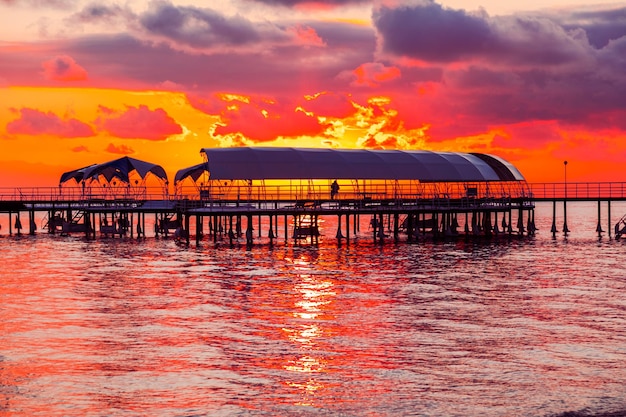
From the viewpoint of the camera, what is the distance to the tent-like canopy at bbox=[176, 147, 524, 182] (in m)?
76.5

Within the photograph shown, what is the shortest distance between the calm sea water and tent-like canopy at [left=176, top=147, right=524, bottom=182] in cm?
1717

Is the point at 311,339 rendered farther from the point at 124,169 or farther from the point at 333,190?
the point at 124,169

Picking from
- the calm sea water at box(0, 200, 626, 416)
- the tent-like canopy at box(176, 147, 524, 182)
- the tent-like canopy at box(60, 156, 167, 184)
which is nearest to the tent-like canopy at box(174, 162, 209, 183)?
the tent-like canopy at box(176, 147, 524, 182)

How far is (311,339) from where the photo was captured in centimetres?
3169

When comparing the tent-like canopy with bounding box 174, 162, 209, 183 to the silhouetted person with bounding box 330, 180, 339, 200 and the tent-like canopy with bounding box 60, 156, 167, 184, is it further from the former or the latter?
the silhouetted person with bounding box 330, 180, 339, 200

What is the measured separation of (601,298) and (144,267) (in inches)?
1135

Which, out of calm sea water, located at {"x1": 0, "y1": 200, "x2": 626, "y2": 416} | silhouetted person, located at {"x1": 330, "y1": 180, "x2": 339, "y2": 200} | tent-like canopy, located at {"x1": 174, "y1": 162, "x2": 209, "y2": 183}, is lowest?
calm sea water, located at {"x1": 0, "y1": 200, "x2": 626, "y2": 416}

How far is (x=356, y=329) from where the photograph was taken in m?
33.8

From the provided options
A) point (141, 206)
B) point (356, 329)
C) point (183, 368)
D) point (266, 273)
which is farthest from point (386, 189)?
point (183, 368)

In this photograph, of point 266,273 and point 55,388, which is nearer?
point 55,388

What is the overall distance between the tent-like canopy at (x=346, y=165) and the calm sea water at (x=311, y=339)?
17.2m

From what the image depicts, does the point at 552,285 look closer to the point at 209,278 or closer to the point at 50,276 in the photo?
A: the point at 209,278

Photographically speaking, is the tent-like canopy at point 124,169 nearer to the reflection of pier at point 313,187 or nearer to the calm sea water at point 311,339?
the reflection of pier at point 313,187

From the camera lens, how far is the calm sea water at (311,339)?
23609 millimetres
